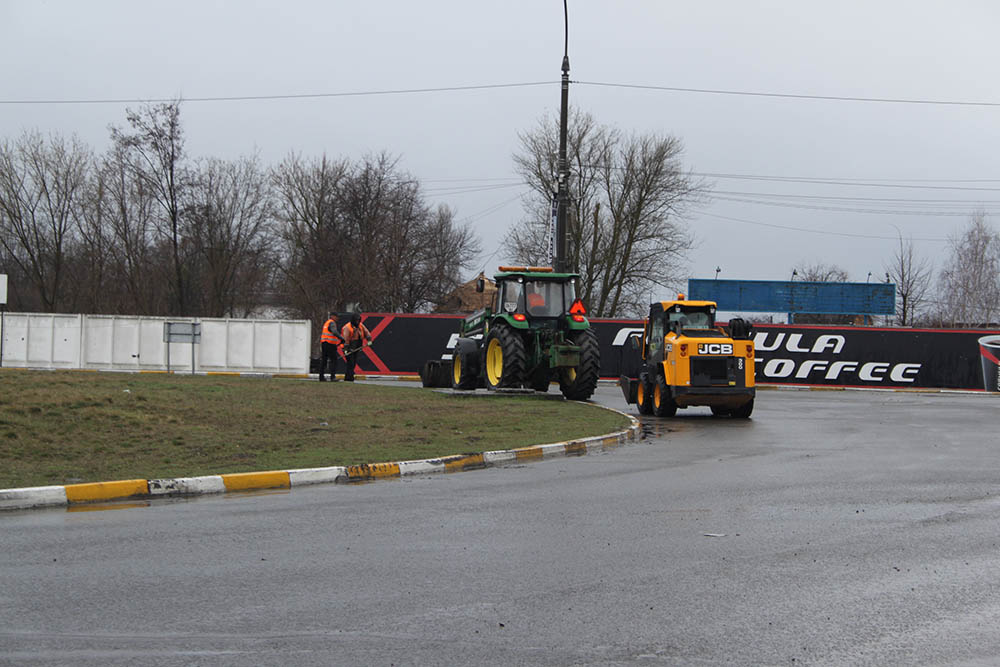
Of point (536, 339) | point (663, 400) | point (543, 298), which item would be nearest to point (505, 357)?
point (536, 339)

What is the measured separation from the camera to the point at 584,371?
72.2ft

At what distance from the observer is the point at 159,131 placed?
46375 millimetres

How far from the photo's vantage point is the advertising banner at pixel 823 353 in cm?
3503

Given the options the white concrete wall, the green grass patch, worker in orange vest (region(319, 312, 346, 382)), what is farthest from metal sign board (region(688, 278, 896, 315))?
the green grass patch

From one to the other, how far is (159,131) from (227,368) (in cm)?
1767

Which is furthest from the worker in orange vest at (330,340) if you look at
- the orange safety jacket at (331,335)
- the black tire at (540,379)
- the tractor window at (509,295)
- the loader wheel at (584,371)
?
the loader wheel at (584,371)

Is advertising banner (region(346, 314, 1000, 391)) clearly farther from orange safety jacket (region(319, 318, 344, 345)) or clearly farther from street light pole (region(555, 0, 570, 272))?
street light pole (region(555, 0, 570, 272))

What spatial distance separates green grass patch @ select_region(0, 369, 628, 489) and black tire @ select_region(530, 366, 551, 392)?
3066mm

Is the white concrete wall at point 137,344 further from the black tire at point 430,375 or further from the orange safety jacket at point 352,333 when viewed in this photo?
the black tire at point 430,375

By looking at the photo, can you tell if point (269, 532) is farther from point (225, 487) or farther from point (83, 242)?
point (83, 242)

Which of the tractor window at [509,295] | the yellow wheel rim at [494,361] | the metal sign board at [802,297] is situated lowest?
the yellow wheel rim at [494,361]

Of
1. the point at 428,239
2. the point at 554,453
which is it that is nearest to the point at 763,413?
the point at 554,453

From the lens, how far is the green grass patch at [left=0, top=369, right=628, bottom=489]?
11062 mm

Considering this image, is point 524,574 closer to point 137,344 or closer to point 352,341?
point 352,341
